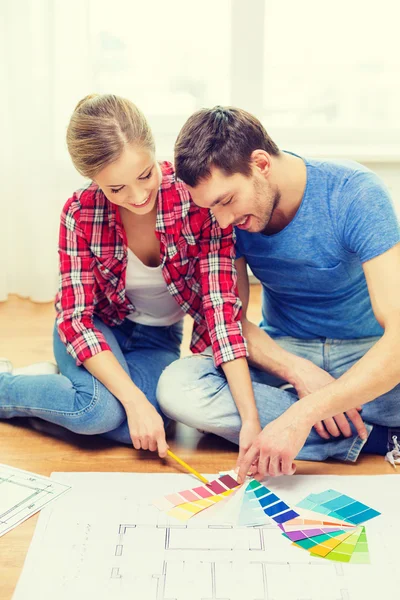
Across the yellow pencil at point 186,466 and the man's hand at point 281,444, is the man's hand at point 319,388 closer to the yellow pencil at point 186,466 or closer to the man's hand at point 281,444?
the man's hand at point 281,444

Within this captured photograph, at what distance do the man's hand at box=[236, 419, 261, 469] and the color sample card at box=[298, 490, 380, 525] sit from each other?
0.47 ft

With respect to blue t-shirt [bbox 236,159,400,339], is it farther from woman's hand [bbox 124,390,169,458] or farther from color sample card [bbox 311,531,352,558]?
color sample card [bbox 311,531,352,558]

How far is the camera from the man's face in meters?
1.23

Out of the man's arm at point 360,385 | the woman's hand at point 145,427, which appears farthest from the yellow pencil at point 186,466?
the man's arm at point 360,385

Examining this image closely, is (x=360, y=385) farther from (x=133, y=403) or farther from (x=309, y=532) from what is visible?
(x=133, y=403)

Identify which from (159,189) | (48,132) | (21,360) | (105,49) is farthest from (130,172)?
(105,49)

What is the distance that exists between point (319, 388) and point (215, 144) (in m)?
0.49

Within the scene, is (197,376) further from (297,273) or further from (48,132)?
(48,132)

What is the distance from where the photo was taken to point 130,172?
49.1 inches

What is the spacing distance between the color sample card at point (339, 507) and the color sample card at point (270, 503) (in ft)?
0.11

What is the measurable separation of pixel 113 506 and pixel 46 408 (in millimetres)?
338

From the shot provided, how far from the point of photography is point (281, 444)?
1.20 metres

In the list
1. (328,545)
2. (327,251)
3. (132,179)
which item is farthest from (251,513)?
(132,179)

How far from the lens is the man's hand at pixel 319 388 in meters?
1.34
